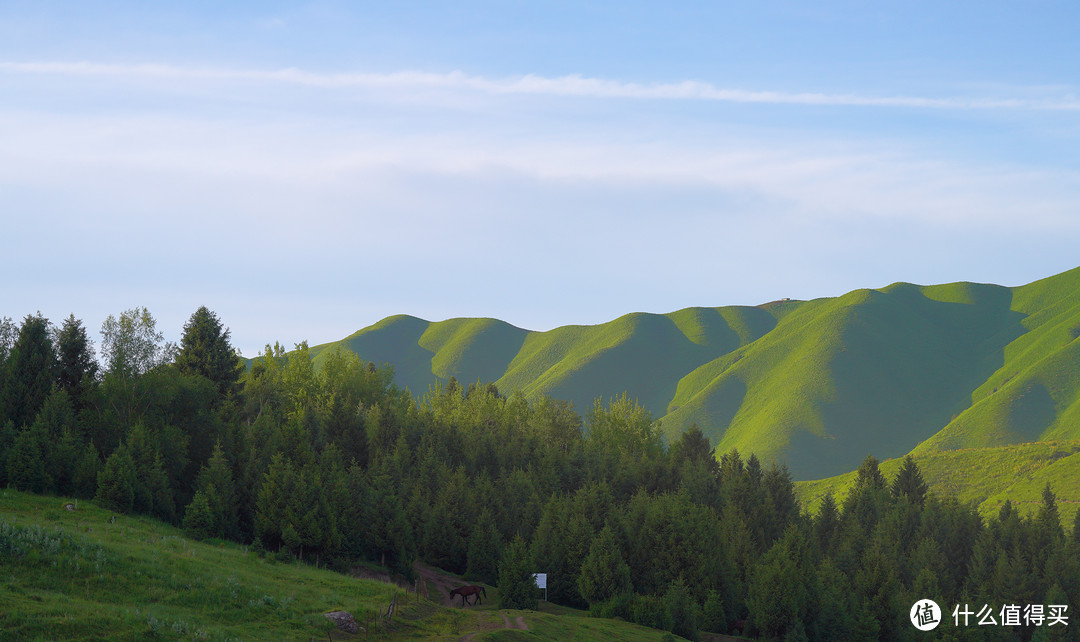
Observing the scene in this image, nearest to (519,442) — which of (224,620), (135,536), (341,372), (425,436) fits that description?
(425,436)

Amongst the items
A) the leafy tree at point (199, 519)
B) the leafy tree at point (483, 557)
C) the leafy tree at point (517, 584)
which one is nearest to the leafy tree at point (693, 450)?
the leafy tree at point (483, 557)

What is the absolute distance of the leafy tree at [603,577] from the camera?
7569 cm

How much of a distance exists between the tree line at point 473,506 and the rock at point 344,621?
64.6 ft

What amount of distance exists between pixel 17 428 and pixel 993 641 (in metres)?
93.3

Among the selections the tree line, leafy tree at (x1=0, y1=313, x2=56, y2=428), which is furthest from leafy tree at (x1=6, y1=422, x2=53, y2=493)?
leafy tree at (x1=0, y1=313, x2=56, y2=428)

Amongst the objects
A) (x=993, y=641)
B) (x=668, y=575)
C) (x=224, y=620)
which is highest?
(x=224, y=620)

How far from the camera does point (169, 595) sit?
43.4m

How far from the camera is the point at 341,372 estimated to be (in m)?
138

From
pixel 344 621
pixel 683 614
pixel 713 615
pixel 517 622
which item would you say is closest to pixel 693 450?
pixel 713 615

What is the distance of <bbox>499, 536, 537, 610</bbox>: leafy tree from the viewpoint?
67.2 metres

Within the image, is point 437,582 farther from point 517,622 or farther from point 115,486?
point 115,486

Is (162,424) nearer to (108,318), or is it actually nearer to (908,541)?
(108,318)

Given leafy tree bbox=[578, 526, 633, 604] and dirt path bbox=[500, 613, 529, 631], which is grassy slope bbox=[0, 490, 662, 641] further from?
leafy tree bbox=[578, 526, 633, 604]

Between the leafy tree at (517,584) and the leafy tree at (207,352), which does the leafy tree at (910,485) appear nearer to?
the leafy tree at (517,584)
